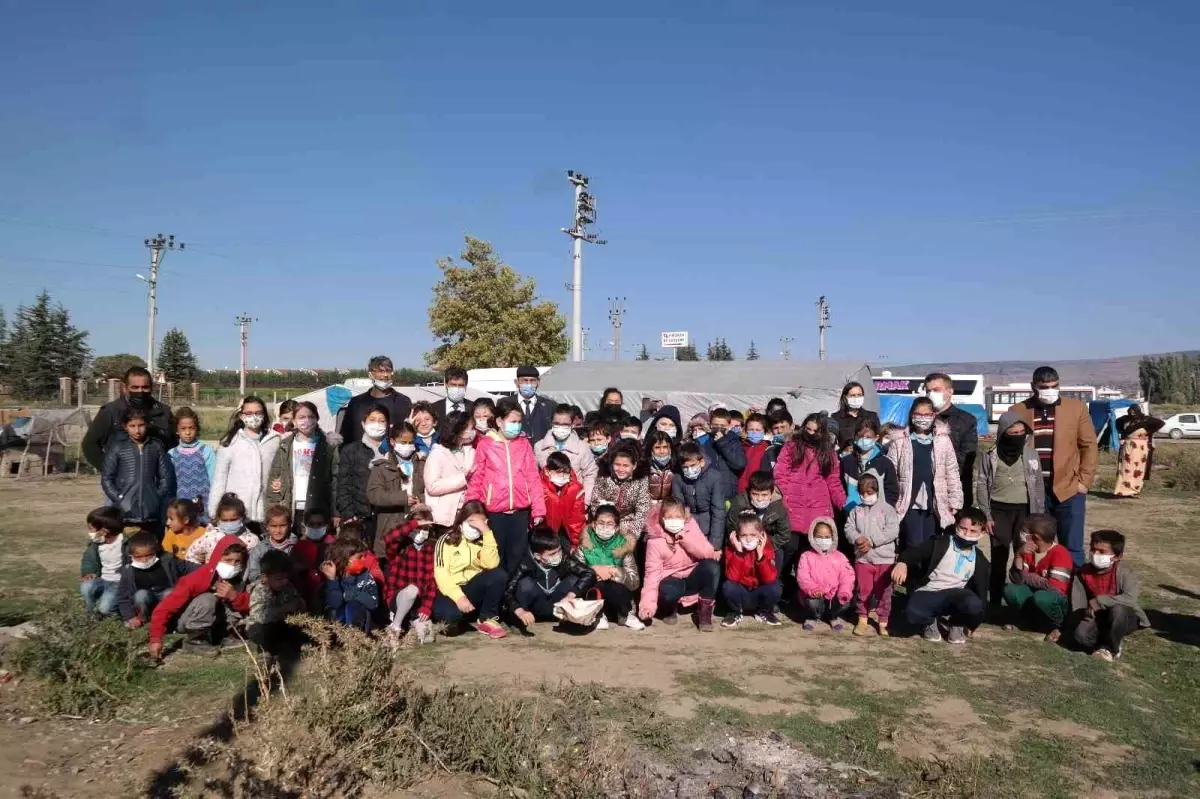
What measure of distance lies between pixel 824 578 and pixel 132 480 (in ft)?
17.2

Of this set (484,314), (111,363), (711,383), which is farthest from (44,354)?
(711,383)

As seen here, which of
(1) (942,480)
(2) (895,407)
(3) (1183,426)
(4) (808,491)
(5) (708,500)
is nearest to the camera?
(1) (942,480)

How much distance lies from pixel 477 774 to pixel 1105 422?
2620cm

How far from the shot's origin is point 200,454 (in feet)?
21.8

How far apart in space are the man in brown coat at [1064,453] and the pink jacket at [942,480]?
63cm

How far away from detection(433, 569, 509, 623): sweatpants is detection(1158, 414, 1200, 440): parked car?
40606 millimetres

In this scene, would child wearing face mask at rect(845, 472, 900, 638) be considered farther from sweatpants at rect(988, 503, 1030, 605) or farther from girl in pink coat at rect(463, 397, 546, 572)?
girl in pink coat at rect(463, 397, 546, 572)

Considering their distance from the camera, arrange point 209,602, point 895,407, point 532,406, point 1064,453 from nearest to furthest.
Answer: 1. point 209,602
2. point 1064,453
3. point 532,406
4. point 895,407

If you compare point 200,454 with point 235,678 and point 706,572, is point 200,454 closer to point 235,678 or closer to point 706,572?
point 235,678

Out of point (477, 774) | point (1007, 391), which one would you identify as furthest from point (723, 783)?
point (1007, 391)

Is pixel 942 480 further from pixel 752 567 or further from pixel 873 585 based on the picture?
pixel 752 567

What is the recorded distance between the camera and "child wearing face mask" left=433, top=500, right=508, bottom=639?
5785mm

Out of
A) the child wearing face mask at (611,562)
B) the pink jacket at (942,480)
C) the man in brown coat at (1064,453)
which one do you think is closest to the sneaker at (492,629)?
the child wearing face mask at (611,562)

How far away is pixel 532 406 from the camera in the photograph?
7332 millimetres
